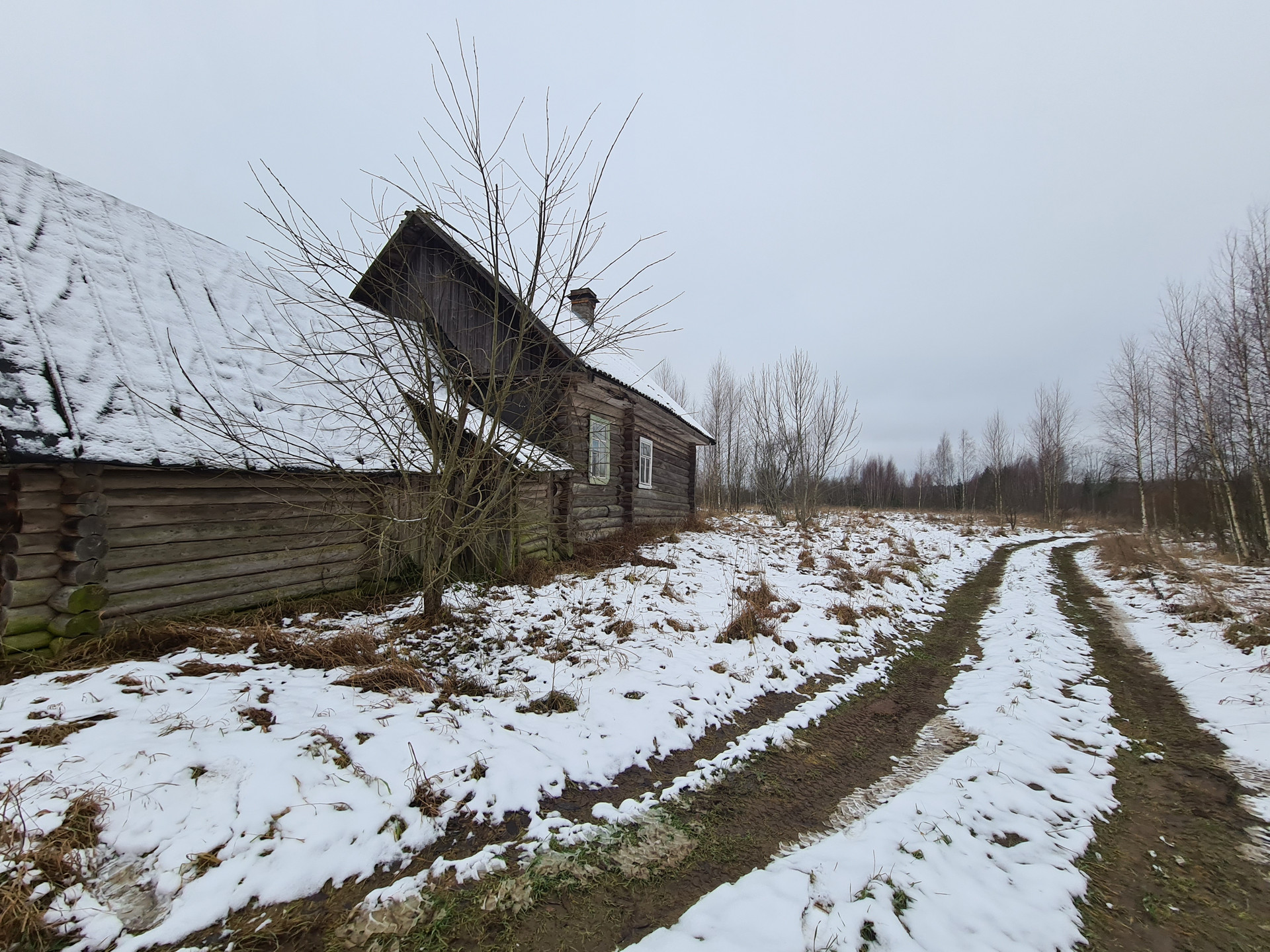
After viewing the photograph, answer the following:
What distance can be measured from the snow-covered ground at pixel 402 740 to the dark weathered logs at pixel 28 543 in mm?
1210

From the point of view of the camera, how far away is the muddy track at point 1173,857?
103 inches

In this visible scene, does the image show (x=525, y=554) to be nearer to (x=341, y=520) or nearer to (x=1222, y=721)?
(x=341, y=520)

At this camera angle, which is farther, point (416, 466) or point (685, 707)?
point (416, 466)

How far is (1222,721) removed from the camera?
16.6 ft

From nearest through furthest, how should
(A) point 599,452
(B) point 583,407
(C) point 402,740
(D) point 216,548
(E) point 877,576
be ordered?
(C) point 402,740, (D) point 216,548, (E) point 877,576, (B) point 583,407, (A) point 599,452

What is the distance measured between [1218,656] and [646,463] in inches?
444

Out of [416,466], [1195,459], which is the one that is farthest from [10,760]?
[1195,459]

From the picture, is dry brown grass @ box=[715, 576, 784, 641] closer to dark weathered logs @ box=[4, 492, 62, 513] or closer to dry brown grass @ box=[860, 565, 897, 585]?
dry brown grass @ box=[860, 565, 897, 585]

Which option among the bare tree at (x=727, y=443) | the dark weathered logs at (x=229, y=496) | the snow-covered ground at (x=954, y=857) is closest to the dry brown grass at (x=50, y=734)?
the dark weathered logs at (x=229, y=496)

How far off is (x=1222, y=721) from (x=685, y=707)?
17.8 feet

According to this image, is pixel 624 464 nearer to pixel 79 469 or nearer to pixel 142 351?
pixel 142 351

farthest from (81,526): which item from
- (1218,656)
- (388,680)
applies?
(1218,656)

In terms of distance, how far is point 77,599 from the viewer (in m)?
4.73

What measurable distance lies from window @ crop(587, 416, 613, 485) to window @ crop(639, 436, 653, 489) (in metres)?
1.70
